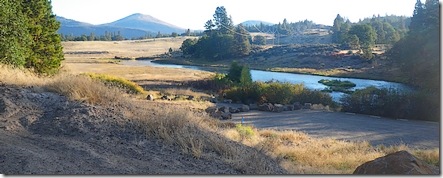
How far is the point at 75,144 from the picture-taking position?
591cm

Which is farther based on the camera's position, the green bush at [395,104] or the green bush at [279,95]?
the green bush at [279,95]

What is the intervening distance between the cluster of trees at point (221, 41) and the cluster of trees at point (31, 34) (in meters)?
46.7

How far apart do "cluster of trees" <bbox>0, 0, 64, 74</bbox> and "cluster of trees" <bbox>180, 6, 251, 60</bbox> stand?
46.7m

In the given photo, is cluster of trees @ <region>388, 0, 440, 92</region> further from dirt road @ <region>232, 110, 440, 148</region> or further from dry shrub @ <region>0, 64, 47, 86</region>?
dry shrub @ <region>0, 64, 47, 86</region>

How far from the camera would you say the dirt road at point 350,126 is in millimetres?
17828

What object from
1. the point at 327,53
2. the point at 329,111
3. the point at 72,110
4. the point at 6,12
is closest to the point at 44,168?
the point at 72,110

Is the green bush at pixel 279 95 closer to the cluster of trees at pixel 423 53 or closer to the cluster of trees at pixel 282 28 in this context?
the cluster of trees at pixel 423 53

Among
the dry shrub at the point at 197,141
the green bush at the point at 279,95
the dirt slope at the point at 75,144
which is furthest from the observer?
the green bush at the point at 279,95

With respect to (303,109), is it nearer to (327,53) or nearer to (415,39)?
(415,39)

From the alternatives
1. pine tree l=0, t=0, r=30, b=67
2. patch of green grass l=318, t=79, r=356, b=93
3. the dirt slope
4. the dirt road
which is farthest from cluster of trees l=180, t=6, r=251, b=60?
the dirt slope

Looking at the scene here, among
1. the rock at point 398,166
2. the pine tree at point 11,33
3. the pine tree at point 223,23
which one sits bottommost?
the rock at point 398,166

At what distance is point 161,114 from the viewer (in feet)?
23.4

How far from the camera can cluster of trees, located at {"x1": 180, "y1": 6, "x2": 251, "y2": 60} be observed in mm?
79250

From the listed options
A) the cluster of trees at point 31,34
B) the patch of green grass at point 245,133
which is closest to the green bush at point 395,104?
the patch of green grass at point 245,133
